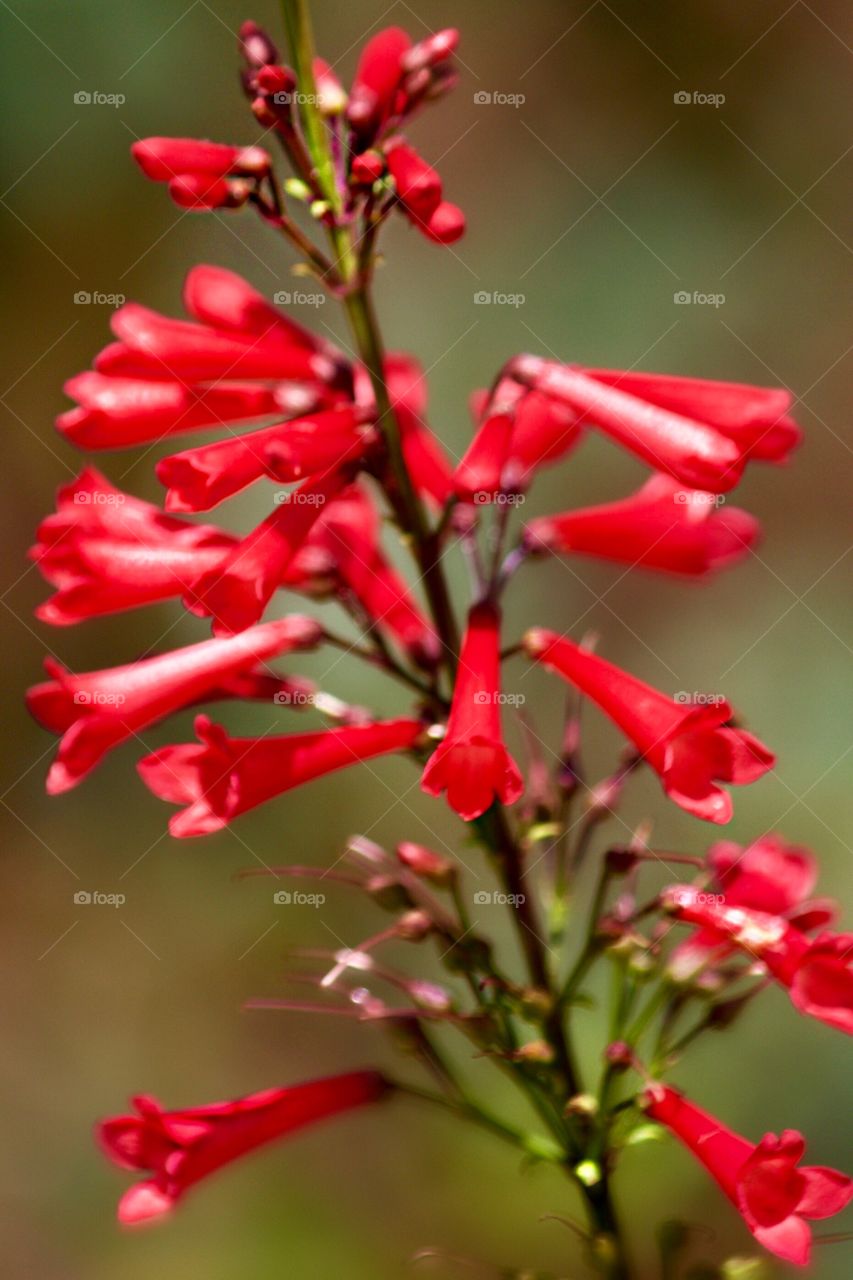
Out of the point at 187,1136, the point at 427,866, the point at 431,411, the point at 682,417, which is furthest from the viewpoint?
the point at 431,411

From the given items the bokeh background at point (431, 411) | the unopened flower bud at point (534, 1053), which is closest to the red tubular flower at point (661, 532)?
the unopened flower bud at point (534, 1053)

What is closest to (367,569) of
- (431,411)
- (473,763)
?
(473,763)

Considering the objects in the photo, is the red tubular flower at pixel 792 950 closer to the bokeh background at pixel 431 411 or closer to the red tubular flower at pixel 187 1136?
the red tubular flower at pixel 187 1136

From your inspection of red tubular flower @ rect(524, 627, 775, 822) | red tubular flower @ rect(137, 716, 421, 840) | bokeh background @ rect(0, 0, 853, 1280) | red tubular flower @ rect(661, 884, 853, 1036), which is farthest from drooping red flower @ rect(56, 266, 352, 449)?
bokeh background @ rect(0, 0, 853, 1280)

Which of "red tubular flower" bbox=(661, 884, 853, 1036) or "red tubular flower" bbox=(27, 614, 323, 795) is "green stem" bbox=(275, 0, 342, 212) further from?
"red tubular flower" bbox=(661, 884, 853, 1036)

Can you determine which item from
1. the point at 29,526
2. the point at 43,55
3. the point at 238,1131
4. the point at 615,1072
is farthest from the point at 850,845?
the point at 43,55

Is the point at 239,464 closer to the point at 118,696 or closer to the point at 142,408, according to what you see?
the point at 142,408
